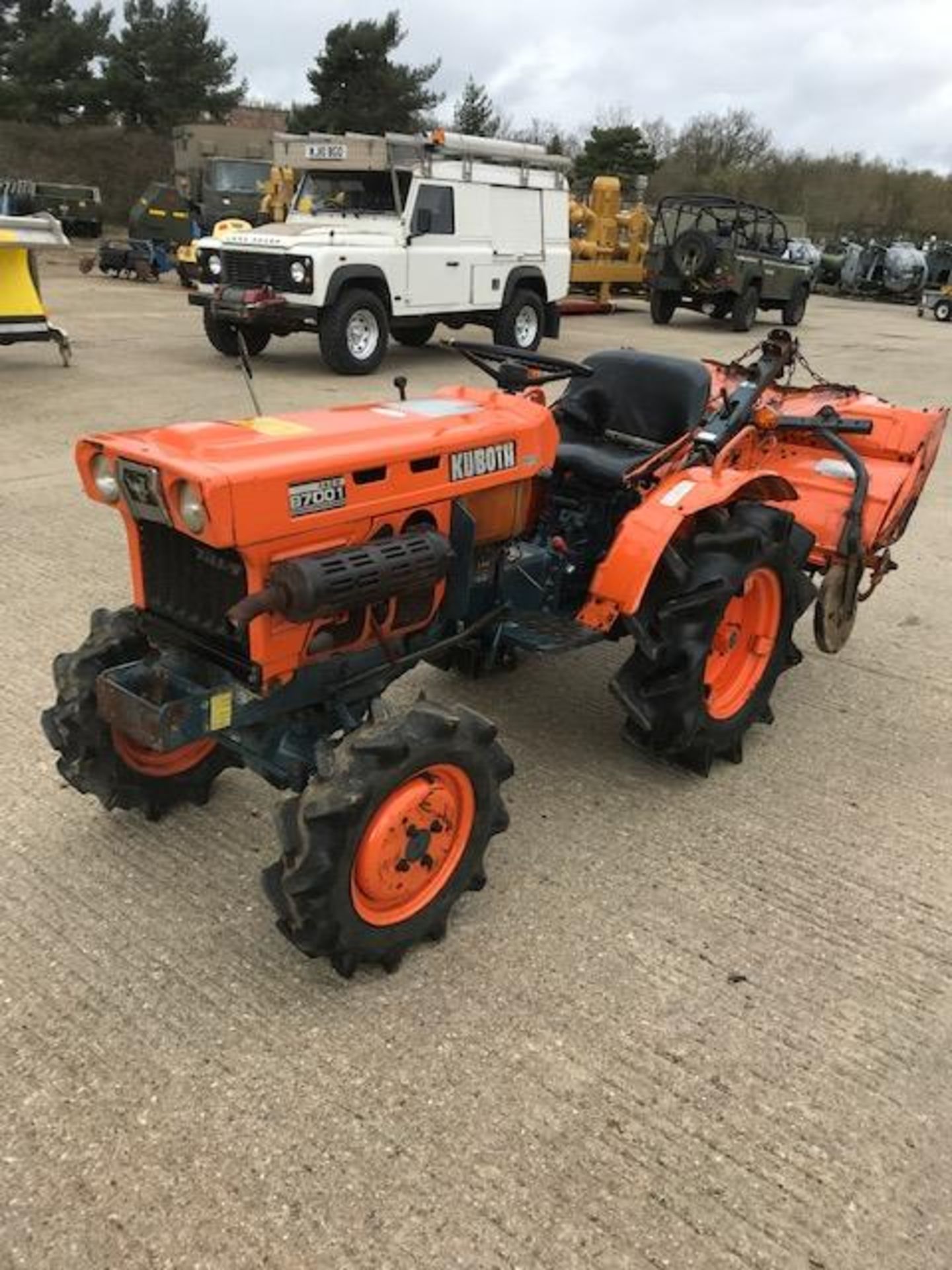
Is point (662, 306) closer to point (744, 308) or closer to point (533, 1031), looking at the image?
point (744, 308)

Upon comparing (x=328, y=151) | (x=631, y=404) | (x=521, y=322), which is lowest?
(x=521, y=322)

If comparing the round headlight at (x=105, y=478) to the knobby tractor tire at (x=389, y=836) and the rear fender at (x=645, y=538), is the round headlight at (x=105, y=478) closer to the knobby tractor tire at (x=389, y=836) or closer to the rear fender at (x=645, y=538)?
the knobby tractor tire at (x=389, y=836)

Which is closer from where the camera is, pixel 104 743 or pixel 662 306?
pixel 104 743

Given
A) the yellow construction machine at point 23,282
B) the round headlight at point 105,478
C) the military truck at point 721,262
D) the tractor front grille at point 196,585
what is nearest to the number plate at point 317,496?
the tractor front grille at point 196,585

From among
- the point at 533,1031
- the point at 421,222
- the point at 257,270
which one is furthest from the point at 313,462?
the point at 421,222

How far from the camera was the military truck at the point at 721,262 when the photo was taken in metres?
15.7

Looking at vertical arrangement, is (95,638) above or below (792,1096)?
above

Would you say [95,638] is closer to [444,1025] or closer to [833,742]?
[444,1025]

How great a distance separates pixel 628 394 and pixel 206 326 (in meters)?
8.28

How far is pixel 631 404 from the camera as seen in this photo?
147 inches

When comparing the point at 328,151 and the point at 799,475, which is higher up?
the point at 328,151

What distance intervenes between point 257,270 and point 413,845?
8919mm

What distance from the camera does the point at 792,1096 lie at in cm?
219

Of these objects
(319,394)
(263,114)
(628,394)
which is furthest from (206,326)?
(263,114)
